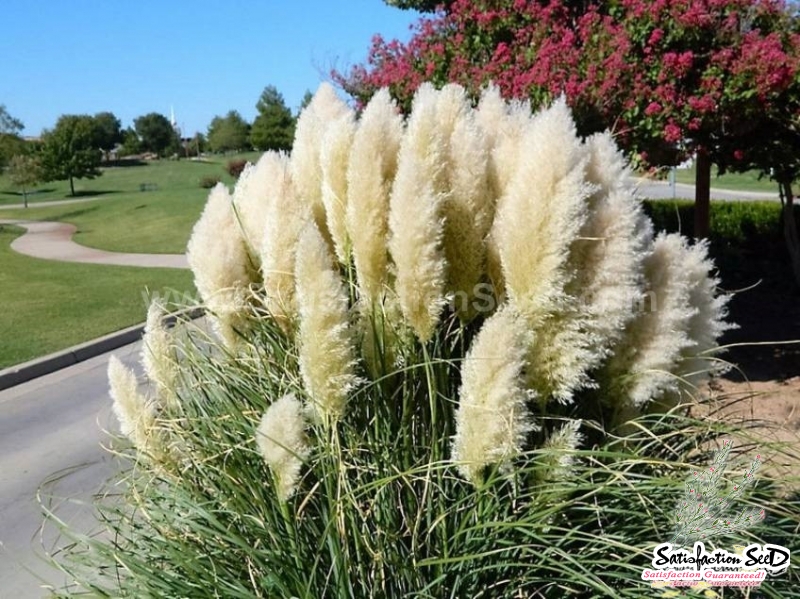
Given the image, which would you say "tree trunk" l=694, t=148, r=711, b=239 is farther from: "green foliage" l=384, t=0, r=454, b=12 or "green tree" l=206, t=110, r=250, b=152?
"green tree" l=206, t=110, r=250, b=152

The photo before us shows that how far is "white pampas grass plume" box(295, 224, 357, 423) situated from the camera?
1.59m

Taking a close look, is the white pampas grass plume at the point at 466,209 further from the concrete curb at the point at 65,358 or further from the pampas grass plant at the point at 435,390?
the concrete curb at the point at 65,358

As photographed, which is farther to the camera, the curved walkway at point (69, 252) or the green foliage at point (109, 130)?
the green foliage at point (109, 130)

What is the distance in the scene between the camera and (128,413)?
77.3 inches

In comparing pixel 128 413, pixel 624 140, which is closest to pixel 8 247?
pixel 624 140

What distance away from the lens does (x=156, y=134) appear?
88.1m

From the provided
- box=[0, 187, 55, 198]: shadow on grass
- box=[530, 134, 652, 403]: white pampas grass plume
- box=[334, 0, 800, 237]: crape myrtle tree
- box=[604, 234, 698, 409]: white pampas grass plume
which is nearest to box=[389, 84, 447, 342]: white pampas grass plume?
box=[530, 134, 652, 403]: white pampas grass plume

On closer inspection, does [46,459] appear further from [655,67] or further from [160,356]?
[655,67]

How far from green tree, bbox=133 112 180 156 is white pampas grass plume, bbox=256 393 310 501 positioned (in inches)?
3630

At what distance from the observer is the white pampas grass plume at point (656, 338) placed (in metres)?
Result: 1.74

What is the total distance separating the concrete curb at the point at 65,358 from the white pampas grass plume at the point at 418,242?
7.11 m

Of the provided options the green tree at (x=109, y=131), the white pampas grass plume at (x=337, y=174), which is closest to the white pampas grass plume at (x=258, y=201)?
the white pampas grass plume at (x=337, y=174)

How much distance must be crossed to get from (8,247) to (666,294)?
834 inches

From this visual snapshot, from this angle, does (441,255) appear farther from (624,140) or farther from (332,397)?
(624,140)
